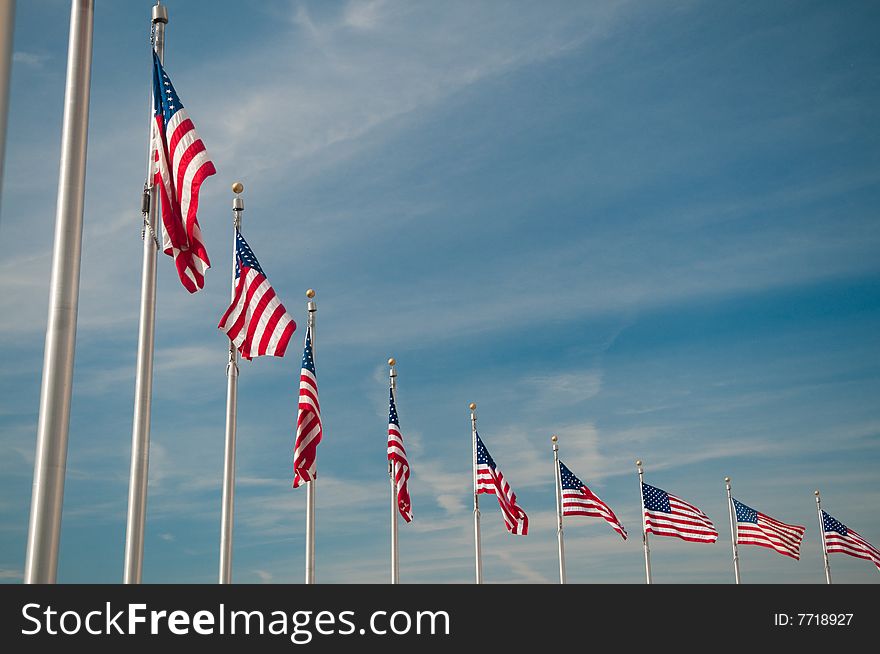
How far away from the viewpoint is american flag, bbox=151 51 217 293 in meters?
19.5

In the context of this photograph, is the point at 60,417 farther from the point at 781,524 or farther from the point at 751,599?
the point at 781,524

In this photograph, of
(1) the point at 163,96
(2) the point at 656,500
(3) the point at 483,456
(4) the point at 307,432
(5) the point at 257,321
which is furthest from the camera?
(2) the point at 656,500

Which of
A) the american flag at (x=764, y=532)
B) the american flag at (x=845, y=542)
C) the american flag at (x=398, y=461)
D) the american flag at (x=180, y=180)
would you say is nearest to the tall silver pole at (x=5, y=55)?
the american flag at (x=180, y=180)

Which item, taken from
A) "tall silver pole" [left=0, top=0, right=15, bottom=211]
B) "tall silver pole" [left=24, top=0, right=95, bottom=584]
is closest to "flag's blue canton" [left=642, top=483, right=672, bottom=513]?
"tall silver pole" [left=24, top=0, right=95, bottom=584]

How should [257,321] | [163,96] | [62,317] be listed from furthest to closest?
[257,321] → [163,96] → [62,317]

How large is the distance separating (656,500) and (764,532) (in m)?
6.86

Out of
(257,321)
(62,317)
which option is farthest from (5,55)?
(257,321)

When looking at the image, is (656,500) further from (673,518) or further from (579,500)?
(579,500)

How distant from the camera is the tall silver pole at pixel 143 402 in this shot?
1919cm

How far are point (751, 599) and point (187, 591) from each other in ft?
29.6

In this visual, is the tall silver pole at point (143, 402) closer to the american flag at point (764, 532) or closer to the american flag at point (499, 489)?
the american flag at point (499, 489)

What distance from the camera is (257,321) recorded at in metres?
25.6

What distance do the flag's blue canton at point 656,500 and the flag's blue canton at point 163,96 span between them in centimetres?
3792

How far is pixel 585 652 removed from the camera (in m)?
13.5
